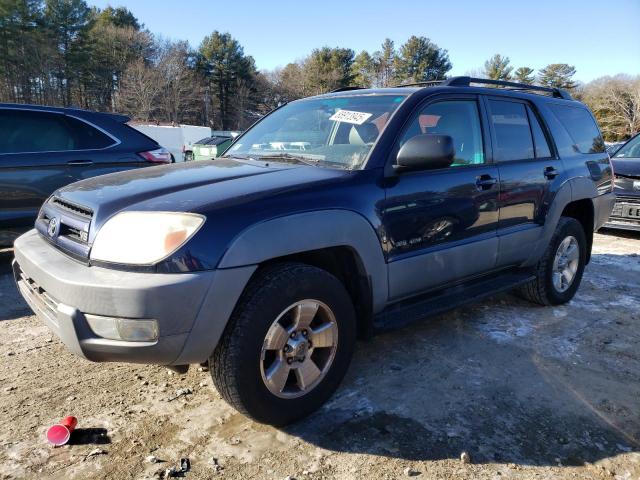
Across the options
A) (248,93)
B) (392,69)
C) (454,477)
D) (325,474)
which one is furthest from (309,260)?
(392,69)

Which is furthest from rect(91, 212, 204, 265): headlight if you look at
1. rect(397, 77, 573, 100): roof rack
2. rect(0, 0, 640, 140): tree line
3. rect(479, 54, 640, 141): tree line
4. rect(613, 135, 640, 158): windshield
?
rect(479, 54, 640, 141): tree line

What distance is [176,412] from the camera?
8.29ft

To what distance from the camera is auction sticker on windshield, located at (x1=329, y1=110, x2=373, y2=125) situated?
2969 mm

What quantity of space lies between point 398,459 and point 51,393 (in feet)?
6.57

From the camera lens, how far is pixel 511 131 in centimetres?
365

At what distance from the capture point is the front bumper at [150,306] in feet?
6.24

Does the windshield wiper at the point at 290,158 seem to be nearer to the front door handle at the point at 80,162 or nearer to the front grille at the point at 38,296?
the front grille at the point at 38,296

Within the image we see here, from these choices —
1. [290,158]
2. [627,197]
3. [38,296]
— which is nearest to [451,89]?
[290,158]

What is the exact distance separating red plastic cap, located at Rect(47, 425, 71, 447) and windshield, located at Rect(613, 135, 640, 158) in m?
8.84

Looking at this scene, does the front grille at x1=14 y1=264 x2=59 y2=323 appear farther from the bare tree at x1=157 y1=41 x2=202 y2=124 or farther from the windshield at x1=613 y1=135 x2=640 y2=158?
the bare tree at x1=157 y1=41 x2=202 y2=124

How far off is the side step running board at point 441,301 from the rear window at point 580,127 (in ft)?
5.06

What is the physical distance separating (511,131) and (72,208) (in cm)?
314

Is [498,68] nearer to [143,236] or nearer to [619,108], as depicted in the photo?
[619,108]

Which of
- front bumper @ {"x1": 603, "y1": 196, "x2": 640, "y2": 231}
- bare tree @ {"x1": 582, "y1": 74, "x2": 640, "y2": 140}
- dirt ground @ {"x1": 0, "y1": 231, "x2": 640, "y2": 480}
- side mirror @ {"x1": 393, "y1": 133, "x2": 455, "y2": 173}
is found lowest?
dirt ground @ {"x1": 0, "y1": 231, "x2": 640, "y2": 480}
